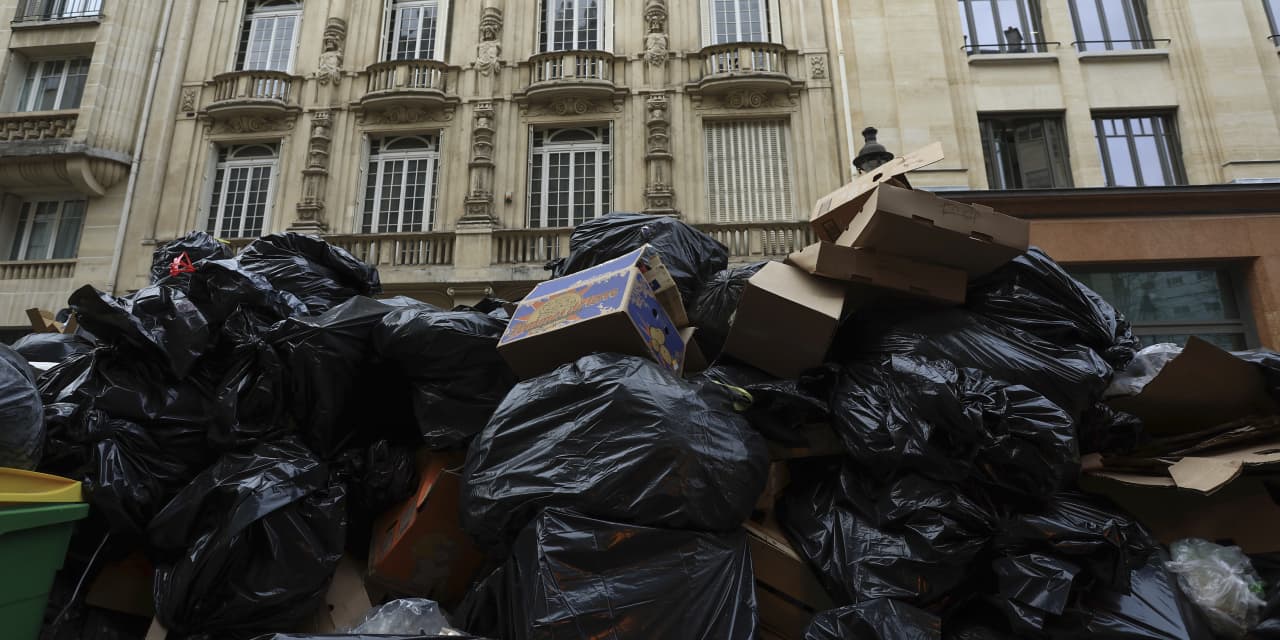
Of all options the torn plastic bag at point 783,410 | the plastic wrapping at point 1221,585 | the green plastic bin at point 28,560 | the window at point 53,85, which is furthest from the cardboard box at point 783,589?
the window at point 53,85

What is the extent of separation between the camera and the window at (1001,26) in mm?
9820

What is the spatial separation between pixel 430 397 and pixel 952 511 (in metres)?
1.90

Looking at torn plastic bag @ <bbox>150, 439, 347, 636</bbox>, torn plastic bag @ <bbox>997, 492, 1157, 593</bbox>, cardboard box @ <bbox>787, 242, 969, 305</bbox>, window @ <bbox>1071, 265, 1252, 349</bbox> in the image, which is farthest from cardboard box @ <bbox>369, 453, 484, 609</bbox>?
window @ <bbox>1071, 265, 1252, 349</bbox>

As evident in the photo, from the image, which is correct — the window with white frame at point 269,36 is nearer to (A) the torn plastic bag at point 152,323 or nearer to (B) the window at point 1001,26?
(A) the torn plastic bag at point 152,323

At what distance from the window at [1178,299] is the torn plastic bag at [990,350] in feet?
23.0

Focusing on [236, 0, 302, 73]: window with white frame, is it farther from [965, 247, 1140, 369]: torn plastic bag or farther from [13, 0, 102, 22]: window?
[965, 247, 1140, 369]: torn plastic bag

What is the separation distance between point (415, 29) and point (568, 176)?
3.70m

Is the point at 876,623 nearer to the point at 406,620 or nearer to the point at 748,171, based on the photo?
the point at 406,620

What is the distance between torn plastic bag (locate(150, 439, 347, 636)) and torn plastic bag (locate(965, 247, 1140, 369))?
106 inches

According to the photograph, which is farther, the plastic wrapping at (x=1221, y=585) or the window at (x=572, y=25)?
the window at (x=572, y=25)

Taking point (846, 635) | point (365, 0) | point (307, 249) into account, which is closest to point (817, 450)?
point (846, 635)

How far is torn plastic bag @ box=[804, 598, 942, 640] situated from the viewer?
6.39ft

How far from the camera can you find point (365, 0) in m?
11.4

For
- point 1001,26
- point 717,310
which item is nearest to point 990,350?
point 717,310
